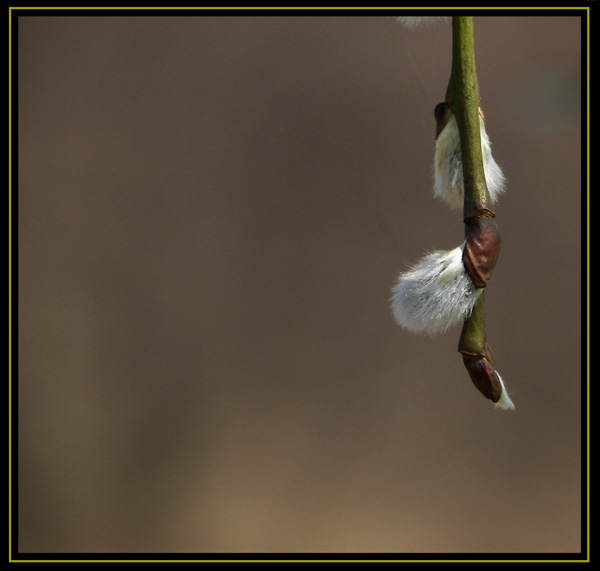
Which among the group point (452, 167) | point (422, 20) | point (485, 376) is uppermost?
point (422, 20)

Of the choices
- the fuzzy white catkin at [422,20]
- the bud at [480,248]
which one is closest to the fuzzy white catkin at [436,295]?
the bud at [480,248]

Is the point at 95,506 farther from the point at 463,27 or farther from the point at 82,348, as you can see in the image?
the point at 463,27

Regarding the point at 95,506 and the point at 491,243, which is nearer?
the point at 491,243

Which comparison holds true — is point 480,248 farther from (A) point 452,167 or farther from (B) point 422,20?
(B) point 422,20

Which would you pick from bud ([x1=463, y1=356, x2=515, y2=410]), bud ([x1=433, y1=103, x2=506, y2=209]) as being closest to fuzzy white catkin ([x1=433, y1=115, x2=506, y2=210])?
bud ([x1=433, y1=103, x2=506, y2=209])

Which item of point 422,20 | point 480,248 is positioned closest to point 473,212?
point 480,248

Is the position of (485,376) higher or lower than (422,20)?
lower
